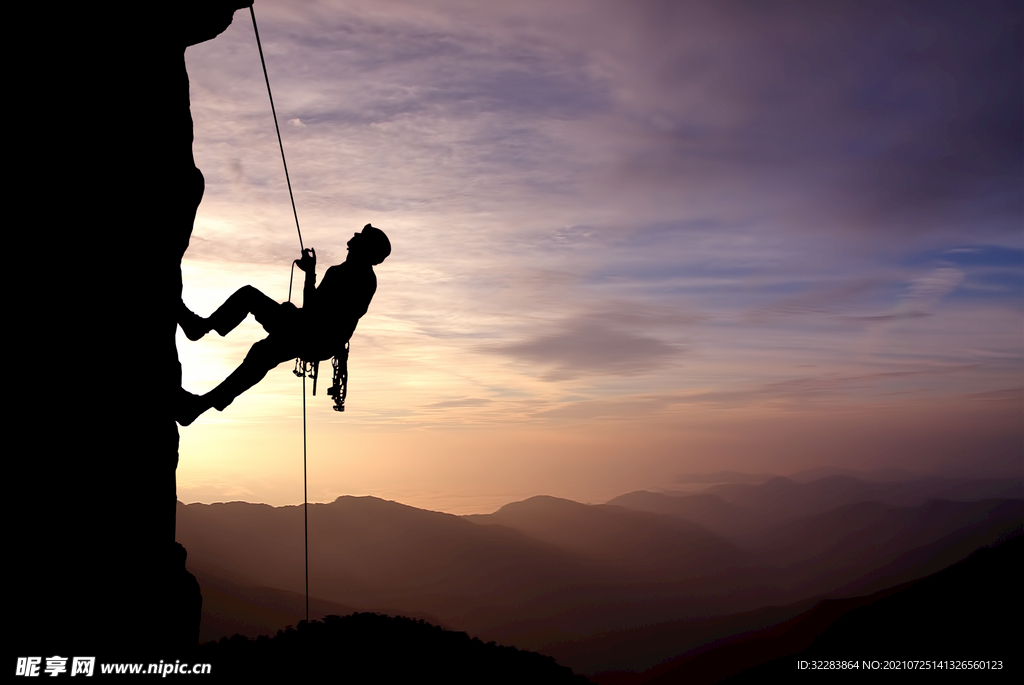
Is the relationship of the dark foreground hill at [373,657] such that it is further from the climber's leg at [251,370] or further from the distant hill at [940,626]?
the distant hill at [940,626]

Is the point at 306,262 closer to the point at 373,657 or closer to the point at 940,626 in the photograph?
the point at 373,657

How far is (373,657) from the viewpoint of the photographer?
12.4 meters

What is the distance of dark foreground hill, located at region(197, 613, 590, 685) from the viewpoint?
11508mm

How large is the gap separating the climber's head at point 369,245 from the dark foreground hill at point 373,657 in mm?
7111

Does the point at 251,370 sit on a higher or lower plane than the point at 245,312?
lower

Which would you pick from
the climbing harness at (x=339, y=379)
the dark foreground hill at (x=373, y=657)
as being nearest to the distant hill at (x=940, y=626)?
the dark foreground hill at (x=373, y=657)

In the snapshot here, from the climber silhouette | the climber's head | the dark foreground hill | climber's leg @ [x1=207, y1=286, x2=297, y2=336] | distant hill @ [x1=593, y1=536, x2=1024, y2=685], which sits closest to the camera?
the climber silhouette

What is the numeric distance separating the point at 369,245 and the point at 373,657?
7.92 meters

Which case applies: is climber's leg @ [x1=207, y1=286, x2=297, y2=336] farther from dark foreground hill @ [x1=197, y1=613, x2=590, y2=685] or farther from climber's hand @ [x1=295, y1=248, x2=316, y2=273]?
dark foreground hill @ [x1=197, y1=613, x2=590, y2=685]

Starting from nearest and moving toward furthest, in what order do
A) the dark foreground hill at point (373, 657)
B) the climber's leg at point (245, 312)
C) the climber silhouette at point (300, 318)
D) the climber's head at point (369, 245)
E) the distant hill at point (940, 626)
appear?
the climber silhouette at point (300, 318) < the climber's leg at point (245, 312) < the climber's head at point (369, 245) < the dark foreground hill at point (373, 657) < the distant hill at point (940, 626)

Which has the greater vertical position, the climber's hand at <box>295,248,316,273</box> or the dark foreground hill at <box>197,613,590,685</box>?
the climber's hand at <box>295,248,316,273</box>

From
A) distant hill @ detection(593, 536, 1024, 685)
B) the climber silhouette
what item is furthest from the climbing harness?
distant hill @ detection(593, 536, 1024, 685)

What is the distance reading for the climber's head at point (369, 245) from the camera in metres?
9.95

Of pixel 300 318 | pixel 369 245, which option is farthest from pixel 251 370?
pixel 369 245
